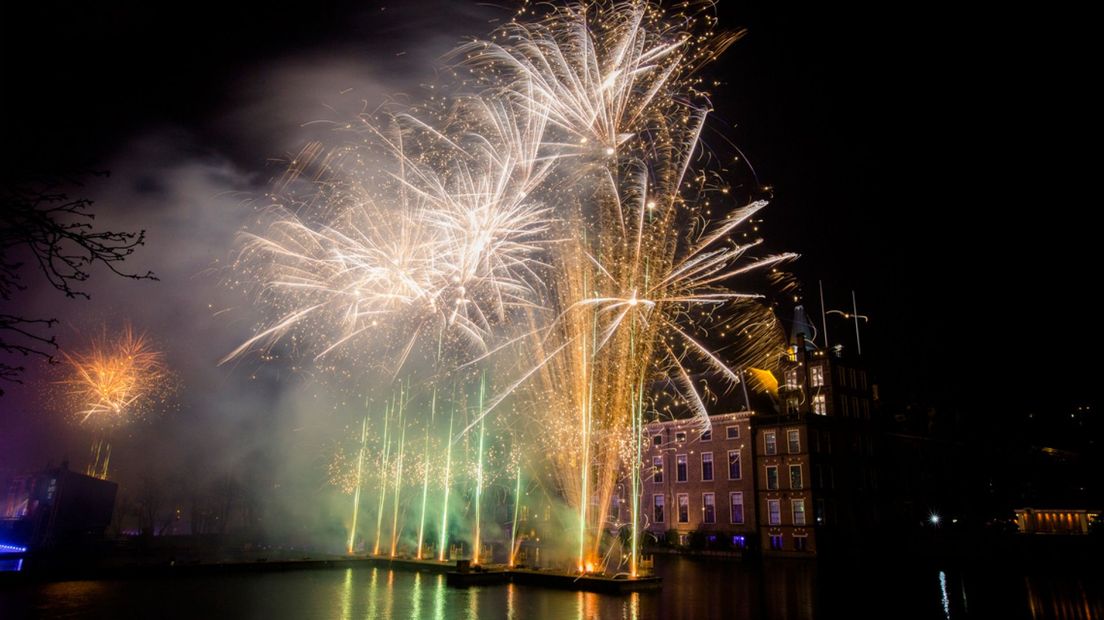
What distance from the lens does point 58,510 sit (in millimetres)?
39969

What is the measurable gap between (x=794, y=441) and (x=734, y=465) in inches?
203

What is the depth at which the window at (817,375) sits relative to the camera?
162 ft

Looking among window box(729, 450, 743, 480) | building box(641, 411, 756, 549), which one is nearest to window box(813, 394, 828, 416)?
building box(641, 411, 756, 549)

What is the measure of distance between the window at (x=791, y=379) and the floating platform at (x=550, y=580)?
102 feet

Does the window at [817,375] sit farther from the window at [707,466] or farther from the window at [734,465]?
the window at [707,466]

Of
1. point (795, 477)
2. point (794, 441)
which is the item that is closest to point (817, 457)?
point (794, 441)

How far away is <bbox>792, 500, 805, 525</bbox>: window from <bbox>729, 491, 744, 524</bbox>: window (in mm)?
4072

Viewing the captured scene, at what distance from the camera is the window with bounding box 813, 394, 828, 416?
160 ft

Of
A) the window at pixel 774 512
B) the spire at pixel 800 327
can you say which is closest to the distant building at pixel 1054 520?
the window at pixel 774 512

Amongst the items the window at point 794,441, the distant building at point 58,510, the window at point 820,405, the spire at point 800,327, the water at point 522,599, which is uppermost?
the spire at point 800,327

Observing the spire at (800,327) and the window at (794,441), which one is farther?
the spire at (800,327)

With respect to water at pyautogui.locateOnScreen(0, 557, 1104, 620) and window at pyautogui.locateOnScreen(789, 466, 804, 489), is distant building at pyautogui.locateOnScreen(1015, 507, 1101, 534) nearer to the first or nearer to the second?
window at pyautogui.locateOnScreen(789, 466, 804, 489)

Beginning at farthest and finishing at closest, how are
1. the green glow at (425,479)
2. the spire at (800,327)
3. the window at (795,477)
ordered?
the spire at (800,327), the window at (795,477), the green glow at (425,479)

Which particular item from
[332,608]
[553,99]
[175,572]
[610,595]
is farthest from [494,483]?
[553,99]
